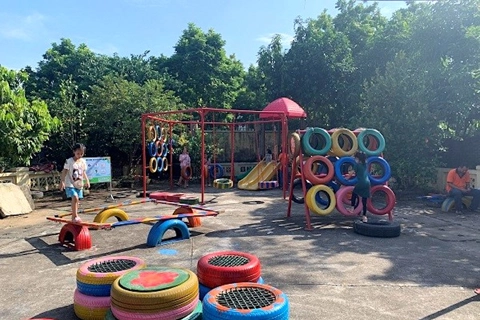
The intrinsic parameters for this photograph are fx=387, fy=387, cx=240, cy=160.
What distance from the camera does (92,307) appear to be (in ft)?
12.6

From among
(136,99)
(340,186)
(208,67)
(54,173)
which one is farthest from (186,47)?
(340,186)

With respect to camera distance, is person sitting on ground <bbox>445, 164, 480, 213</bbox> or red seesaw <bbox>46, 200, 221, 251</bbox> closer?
red seesaw <bbox>46, 200, 221, 251</bbox>

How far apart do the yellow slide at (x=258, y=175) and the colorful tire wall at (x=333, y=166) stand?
19.2 feet

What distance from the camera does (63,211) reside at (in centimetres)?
1032

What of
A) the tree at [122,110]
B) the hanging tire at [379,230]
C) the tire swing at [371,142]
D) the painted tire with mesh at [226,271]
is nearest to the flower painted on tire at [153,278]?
the painted tire with mesh at [226,271]

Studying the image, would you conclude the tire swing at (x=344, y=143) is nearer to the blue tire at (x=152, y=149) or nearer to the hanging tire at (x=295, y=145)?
the hanging tire at (x=295, y=145)

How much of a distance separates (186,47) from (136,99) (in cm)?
1046

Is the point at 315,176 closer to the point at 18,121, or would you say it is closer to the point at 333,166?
the point at 333,166

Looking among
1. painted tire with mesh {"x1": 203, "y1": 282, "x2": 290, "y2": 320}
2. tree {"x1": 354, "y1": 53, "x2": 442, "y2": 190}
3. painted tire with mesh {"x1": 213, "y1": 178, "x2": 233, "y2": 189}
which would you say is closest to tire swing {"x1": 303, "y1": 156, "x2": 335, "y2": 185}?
tree {"x1": 354, "y1": 53, "x2": 442, "y2": 190}

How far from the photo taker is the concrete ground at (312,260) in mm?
4148

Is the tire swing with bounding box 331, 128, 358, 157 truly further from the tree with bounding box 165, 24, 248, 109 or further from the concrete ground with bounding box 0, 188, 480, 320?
the tree with bounding box 165, 24, 248, 109

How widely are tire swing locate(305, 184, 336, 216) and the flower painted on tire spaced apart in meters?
4.94

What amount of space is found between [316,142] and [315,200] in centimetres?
149

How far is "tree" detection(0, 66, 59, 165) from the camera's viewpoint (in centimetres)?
970
